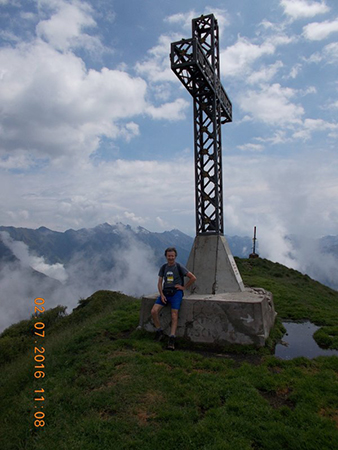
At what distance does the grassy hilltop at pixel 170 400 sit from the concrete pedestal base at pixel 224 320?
1.28ft

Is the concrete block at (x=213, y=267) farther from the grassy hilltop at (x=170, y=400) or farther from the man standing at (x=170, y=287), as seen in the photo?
the grassy hilltop at (x=170, y=400)

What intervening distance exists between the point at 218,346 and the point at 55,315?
59.2ft

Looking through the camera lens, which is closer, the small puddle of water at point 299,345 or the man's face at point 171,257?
the small puddle of water at point 299,345

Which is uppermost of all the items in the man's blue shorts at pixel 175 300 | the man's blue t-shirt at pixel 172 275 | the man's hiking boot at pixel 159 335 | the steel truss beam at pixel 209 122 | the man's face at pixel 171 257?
the steel truss beam at pixel 209 122

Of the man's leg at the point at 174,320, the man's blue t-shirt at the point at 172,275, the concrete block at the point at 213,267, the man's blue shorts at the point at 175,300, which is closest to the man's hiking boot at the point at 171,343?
the man's leg at the point at 174,320

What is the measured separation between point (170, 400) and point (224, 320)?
298 cm

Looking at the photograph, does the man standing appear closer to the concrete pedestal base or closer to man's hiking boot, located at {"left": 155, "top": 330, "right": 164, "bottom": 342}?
man's hiking boot, located at {"left": 155, "top": 330, "right": 164, "bottom": 342}

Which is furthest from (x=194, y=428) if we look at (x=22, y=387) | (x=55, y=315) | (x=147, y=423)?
(x=55, y=315)

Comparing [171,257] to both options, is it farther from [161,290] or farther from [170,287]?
[161,290]

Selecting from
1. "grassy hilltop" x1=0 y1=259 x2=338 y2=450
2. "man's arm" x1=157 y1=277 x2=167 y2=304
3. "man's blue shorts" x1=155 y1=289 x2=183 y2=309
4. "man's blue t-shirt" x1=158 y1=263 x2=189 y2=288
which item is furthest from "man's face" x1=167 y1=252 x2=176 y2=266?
"grassy hilltop" x1=0 y1=259 x2=338 y2=450

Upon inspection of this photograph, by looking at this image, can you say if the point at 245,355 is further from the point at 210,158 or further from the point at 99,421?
the point at 210,158

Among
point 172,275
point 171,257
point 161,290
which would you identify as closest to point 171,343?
point 161,290

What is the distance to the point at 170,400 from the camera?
499 centimetres

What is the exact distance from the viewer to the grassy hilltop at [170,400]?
161 inches
